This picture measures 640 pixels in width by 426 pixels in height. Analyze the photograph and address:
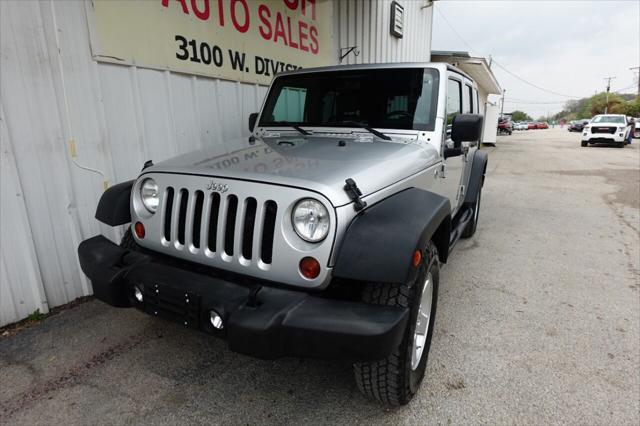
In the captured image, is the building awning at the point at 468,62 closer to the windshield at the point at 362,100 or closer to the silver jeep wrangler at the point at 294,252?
the windshield at the point at 362,100

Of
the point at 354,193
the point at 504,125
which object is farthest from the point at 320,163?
the point at 504,125

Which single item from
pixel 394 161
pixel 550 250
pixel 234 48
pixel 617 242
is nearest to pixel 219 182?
pixel 394 161

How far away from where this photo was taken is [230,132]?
444 cm

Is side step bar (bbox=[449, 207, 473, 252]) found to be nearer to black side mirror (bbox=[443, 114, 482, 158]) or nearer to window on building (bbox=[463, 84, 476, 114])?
black side mirror (bbox=[443, 114, 482, 158])

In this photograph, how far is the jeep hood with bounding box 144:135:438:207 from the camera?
1718mm

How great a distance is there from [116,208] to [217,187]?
84cm

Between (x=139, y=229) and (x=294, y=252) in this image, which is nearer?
(x=294, y=252)

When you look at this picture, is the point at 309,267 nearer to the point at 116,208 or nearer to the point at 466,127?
the point at 116,208

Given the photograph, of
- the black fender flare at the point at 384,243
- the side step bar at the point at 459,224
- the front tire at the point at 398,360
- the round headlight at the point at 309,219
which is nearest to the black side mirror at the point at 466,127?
the side step bar at the point at 459,224

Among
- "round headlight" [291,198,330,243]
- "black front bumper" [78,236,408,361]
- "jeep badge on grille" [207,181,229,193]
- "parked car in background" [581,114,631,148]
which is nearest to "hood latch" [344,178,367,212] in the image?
"round headlight" [291,198,330,243]

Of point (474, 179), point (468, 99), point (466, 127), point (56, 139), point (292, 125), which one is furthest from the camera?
point (474, 179)

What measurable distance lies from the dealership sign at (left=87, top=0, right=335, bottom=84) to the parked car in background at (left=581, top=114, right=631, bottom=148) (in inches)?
756

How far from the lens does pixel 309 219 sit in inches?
65.3

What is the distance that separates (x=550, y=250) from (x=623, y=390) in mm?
2597
